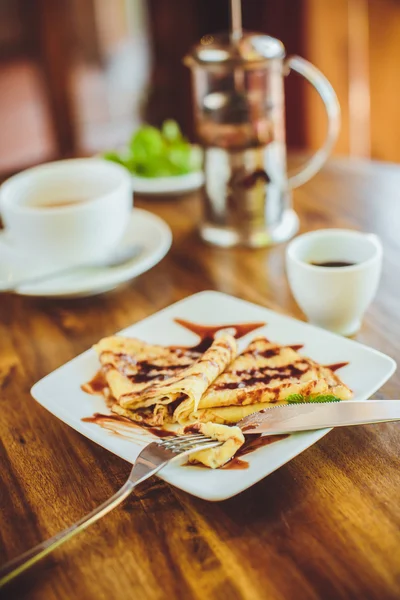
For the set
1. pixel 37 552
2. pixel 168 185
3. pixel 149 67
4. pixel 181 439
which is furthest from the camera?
pixel 149 67

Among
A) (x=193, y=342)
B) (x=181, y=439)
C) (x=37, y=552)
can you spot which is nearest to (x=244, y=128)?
(x=193, y=342)

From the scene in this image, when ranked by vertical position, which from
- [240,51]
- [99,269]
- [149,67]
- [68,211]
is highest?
[240,51]

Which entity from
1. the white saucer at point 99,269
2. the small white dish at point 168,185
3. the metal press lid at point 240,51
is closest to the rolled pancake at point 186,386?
the white saucer at point 99,269

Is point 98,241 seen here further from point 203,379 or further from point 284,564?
point 284,564

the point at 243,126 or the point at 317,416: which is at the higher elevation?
the point at 243,126

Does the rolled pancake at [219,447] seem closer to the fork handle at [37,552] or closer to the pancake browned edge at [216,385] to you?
the pancake browned edge at [216,385]

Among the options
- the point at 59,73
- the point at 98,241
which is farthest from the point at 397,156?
the point at 98,241

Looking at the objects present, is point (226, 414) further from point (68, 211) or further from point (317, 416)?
point (68, 211)
